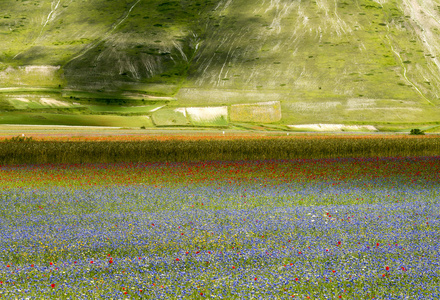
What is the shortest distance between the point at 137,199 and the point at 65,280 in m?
8.57

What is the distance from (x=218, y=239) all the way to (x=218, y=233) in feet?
1.88

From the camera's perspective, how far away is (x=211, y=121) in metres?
78.7

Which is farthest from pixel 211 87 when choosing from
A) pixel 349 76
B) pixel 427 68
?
pixel 427 68

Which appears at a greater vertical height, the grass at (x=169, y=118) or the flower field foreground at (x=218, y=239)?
the flower field foreground at (x=218, y=239)

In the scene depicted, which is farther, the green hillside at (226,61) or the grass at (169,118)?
the green hillside at (226,61)

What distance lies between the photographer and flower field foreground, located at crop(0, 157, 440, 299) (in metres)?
8.67

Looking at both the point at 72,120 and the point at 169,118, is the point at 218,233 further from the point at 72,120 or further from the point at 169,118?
the point at 72,120

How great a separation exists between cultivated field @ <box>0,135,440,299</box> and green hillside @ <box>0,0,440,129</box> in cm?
5570

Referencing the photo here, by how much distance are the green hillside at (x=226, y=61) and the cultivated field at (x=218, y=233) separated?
55695 mm

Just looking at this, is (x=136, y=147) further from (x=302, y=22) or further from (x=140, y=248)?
A: (x=302, y=22)

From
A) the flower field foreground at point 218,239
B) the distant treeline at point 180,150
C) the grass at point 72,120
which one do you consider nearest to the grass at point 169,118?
the grass at point 72,120

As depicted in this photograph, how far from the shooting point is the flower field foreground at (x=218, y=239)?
341 inches

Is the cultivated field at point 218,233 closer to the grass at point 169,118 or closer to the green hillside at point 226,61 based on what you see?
the grass at point 169,118

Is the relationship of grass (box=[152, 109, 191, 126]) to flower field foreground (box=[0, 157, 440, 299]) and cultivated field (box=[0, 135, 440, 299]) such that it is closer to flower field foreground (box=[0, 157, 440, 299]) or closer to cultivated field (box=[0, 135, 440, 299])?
cultivated field (box=[0, 135, 440, 299])
